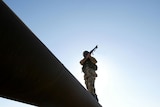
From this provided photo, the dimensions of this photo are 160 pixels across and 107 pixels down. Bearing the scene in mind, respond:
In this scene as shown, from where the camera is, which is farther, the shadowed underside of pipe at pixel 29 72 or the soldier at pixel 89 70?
the soldier at pixel 89 70

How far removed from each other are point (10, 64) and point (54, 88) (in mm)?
318

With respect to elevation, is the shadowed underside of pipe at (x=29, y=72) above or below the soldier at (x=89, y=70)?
below

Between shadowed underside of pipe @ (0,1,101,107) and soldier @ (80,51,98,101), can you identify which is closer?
shadowed underside of pipe @ (0,1,101,107)

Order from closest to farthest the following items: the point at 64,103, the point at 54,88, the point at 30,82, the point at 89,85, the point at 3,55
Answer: the point at 3,55, the point at 30,82, the point at 54,88, the point at 64,103, the point at 89,85

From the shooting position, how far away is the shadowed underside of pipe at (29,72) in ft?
2.81

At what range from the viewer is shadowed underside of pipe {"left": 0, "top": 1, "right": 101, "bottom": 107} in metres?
0.86

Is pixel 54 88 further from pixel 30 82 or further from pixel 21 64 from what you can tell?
pixel 21 64

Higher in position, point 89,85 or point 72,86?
point 89,85

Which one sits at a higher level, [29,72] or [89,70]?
[89,70]

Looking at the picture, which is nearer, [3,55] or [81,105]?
[3,55]

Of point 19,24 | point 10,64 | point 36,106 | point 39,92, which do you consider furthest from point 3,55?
point 36,106

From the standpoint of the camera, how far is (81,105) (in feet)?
4.24

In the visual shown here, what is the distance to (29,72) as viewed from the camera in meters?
0.95

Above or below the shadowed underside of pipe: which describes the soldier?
above
